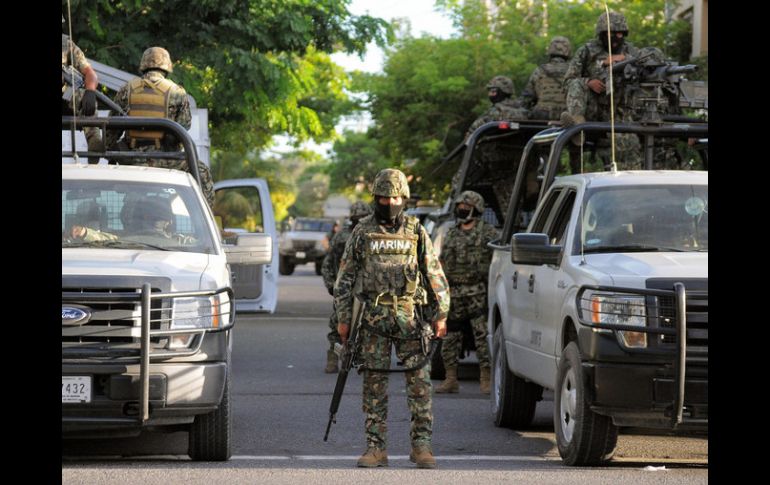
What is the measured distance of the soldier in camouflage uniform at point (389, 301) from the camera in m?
9.11

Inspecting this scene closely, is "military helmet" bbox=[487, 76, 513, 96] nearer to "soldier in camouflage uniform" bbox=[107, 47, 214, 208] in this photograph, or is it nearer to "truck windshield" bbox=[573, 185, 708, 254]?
"soldier in camouflage uniform" bbox=[107, 47, 214, 208]

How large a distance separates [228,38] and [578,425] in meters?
15.3

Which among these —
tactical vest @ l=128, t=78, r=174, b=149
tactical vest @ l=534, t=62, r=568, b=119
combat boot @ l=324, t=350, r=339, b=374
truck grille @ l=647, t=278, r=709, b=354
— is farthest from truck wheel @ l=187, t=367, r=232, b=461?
tactical vest @ l=534, t=62, r=568, b=119

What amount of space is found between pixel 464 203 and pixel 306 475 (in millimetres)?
6241

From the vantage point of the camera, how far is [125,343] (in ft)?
29.0

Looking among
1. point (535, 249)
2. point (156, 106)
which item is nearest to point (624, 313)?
point (535, 249)

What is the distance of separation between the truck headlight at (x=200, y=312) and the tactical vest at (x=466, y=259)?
5260mm

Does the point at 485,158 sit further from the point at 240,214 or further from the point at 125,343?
the point at 240,214

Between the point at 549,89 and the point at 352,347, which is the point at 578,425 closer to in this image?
the point at 352,347

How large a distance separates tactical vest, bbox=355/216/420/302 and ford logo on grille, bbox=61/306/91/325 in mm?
1608

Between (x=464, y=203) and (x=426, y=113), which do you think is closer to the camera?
(x=464, y=203)

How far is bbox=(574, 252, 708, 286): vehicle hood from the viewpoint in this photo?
28.6 feet

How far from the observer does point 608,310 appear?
28.4 feet
